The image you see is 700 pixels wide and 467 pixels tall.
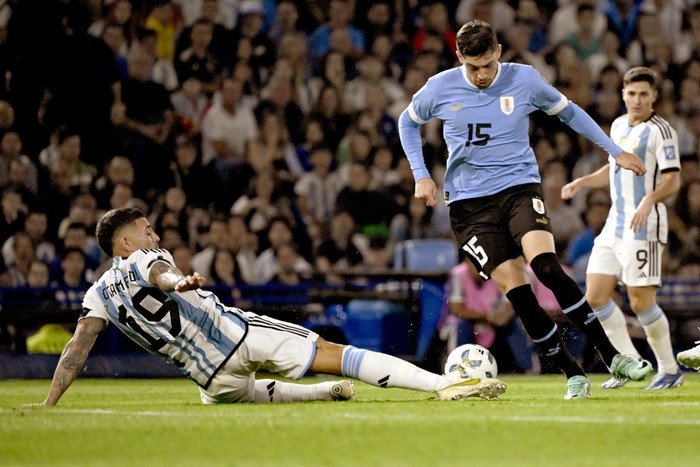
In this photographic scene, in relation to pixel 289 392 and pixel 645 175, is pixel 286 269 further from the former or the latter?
pixel 289 392

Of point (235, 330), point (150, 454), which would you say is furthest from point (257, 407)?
point (150, 454)

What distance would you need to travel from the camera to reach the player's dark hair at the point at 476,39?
24.8 feet

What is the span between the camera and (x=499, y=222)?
25.8 ft

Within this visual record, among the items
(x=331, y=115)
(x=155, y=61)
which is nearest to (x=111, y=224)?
(x=155, y=61)

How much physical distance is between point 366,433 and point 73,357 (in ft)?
7.70

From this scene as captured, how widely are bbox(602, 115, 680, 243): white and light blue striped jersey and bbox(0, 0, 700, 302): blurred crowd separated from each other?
464 centimetres

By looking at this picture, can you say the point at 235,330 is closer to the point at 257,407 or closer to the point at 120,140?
the point at 257,407

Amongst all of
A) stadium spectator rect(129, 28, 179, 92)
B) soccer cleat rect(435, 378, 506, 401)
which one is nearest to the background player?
soccer cleat rect(435, 378, 506, 401)

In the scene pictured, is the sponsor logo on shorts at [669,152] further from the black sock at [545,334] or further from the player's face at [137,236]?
the player's face at [137,236]

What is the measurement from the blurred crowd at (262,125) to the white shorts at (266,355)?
610cm

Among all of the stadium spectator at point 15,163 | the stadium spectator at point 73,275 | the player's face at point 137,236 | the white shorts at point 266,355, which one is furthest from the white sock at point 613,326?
the stadium spectator at point 15,163

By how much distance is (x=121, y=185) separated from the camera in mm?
14023

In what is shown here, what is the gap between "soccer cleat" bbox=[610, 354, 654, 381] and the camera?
7.55 meters

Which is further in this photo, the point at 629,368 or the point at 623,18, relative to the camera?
the point at 623,18
